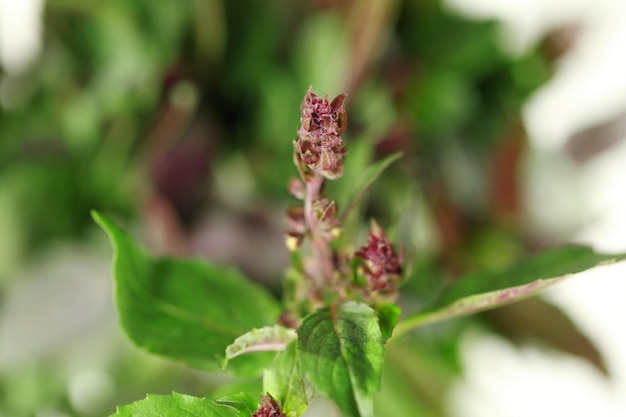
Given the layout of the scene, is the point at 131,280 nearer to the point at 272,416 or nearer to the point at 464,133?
the point at 272,416

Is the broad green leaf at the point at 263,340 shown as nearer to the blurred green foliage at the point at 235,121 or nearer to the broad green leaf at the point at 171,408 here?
the broad green leaf at the point at 171,408

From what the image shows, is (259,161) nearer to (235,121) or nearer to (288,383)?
(235,121)

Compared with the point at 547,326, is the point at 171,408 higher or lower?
lower

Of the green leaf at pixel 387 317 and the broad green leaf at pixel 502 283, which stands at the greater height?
the broad green leaf at pixel 502 283

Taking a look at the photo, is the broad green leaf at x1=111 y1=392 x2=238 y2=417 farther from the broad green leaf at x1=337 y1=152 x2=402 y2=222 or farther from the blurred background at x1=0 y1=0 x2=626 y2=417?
the blurred background at x1=0 y1=0 x2=626 y2=417

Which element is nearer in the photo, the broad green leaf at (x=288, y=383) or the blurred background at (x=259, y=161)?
the broad green leaf at (x=288, y=383)

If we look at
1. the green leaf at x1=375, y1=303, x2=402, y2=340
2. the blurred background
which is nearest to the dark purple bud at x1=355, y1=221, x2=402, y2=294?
the green leaf at x1=375, y1=303, x2=402, y2=340

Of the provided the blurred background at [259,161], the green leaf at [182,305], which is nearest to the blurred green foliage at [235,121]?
the blurred background at [259,161]

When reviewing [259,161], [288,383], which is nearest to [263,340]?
[288,383]
